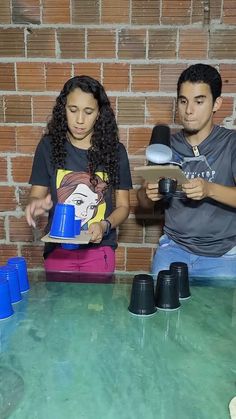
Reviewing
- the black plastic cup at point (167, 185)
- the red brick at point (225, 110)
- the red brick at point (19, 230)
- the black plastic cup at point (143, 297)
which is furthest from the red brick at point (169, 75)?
the black plastic cup at point (143, 297)

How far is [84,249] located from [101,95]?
2.01 ft

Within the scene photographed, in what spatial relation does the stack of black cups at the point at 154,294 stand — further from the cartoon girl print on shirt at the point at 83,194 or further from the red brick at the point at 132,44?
the red brick at the point at 132,44

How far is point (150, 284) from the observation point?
108cm

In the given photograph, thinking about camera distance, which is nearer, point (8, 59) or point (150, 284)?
point (150, 284)

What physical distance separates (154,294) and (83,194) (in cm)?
69

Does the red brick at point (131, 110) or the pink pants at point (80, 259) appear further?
the red brick at point (131, 110)

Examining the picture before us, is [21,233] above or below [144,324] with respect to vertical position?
below

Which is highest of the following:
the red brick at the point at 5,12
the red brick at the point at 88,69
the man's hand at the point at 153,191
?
the red brick at the point at 5,12

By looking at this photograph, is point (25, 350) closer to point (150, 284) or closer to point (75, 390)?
point (75, 390)

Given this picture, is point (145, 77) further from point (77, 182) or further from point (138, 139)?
point (77, 182)

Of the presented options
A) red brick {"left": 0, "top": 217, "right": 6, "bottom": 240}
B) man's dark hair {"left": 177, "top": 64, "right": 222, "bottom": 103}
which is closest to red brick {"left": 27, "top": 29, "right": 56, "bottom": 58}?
man's dark hair {"left": 177, "top": 64, "right": 222, "bottom": 103}

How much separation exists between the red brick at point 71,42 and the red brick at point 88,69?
4cm

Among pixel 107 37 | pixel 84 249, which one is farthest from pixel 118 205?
pixel 107 37

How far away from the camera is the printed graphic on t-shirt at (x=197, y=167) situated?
1.70m
